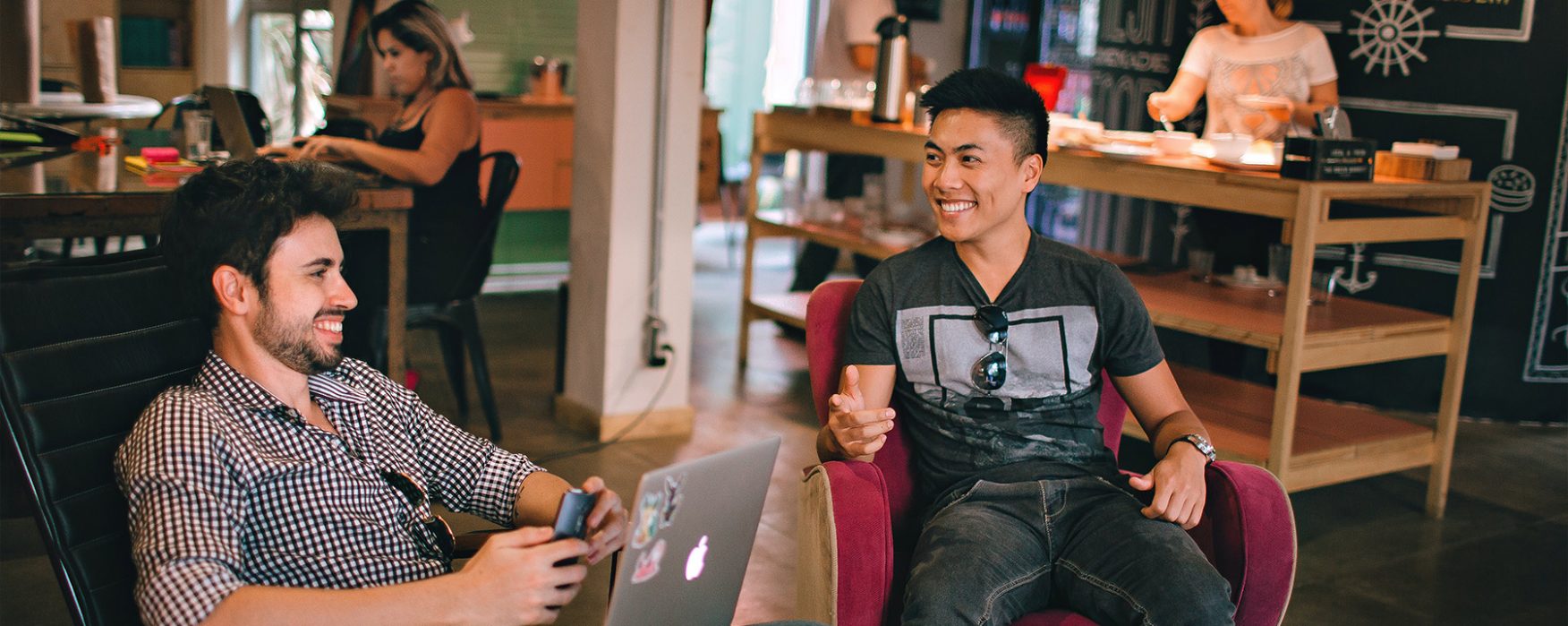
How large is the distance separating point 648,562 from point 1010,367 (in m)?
0.98

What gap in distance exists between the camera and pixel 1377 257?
5285mm

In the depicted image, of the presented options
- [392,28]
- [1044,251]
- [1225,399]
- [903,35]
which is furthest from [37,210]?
[1225,399]

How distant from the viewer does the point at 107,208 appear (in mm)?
3309

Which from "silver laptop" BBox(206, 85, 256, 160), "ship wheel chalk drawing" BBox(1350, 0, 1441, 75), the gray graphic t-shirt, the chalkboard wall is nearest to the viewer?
the gray graphic t-shirt

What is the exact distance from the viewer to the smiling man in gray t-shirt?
215 centimetres

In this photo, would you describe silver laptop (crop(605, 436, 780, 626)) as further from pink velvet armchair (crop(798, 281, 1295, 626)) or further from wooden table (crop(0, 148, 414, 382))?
wooden table (crop(0, 148, 414, 382))

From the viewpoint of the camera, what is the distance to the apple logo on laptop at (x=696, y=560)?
1.62m

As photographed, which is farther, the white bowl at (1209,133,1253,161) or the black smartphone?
the white bowl at (1209,133,1253,161)

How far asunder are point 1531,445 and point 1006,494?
11.6 ft

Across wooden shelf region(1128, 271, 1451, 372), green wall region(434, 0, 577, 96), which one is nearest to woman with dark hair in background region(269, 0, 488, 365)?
wooden shelf region(1128, 271, 1451, 372)

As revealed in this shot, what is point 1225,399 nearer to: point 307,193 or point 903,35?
point 903,35

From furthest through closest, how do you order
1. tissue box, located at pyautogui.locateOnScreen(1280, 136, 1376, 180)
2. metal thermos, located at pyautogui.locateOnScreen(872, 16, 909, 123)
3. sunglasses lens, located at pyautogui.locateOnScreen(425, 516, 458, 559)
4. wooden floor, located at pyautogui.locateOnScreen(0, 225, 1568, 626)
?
metal thermos, located at pyautogui.locateOnScreen(872, 16, 909, 123)
tissue box, located at pyautogui.locateOnScreen(1280, 136, 1376, 180)
wooden floor, located at pyautogui.locateOnScreen(0, 225, 1568, 626)
sunglasses lens, located at pyautogui.locateOnScreen(425, 516, 458, 559)

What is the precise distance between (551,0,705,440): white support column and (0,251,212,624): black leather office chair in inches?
92.0

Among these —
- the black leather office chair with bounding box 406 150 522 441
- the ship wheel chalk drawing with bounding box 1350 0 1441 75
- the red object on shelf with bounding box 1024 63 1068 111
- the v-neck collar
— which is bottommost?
the black leather office chair with bounding box 406 150 522 441
